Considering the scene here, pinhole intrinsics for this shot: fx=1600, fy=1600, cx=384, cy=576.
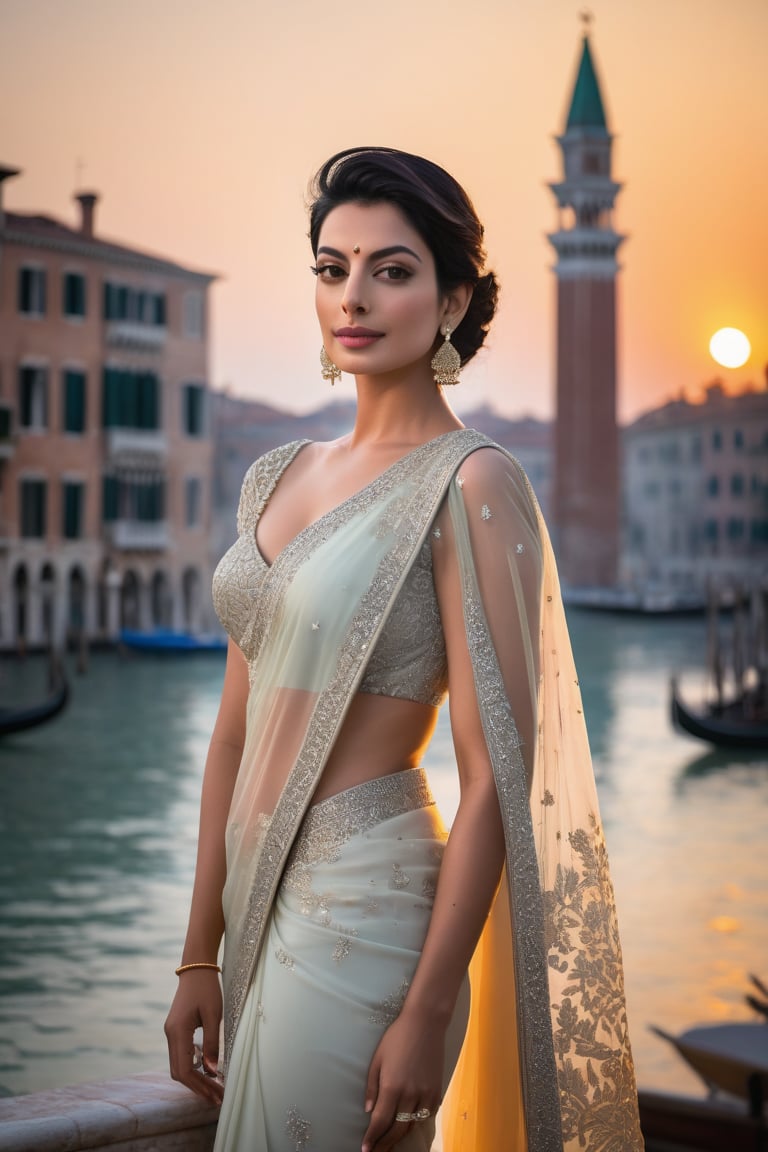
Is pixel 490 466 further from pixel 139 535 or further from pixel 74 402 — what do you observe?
pixel 139 535

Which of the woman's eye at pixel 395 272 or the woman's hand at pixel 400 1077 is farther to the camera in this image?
the woman's eye at pixel 395 272

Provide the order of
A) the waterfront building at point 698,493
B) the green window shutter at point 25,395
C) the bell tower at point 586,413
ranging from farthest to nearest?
1. the waterfront building at point 698,493
2. the bell tower at point 586,413
3. the green window shutter at point 25,395

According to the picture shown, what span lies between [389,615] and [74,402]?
69.1 feet

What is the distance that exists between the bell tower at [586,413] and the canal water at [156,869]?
13464mm

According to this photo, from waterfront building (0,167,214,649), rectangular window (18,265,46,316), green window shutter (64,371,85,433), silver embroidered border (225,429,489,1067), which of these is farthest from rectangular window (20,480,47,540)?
silver embroidered border (225,429,489,1067)

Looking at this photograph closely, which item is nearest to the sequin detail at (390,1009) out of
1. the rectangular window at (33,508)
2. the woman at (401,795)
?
the woman at (401,795)

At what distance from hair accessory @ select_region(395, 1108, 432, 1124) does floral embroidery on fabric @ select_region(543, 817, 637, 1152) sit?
0.14 m

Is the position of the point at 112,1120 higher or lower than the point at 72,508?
lower

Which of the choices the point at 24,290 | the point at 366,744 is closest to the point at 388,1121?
the point at 366,744

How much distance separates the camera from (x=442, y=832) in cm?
113

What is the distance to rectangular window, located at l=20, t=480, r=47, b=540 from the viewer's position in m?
20.8

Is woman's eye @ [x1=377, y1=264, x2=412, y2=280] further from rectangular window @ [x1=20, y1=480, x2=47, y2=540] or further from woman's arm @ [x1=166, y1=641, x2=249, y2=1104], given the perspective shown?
rectangular window @ [x1=20, y1=480, x2=47, y2=540]

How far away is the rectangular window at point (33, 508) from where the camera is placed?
68.2 feet

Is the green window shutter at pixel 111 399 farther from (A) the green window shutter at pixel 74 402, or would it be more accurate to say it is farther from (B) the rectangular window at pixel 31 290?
(B) the rectangular window at pixel 31 290
